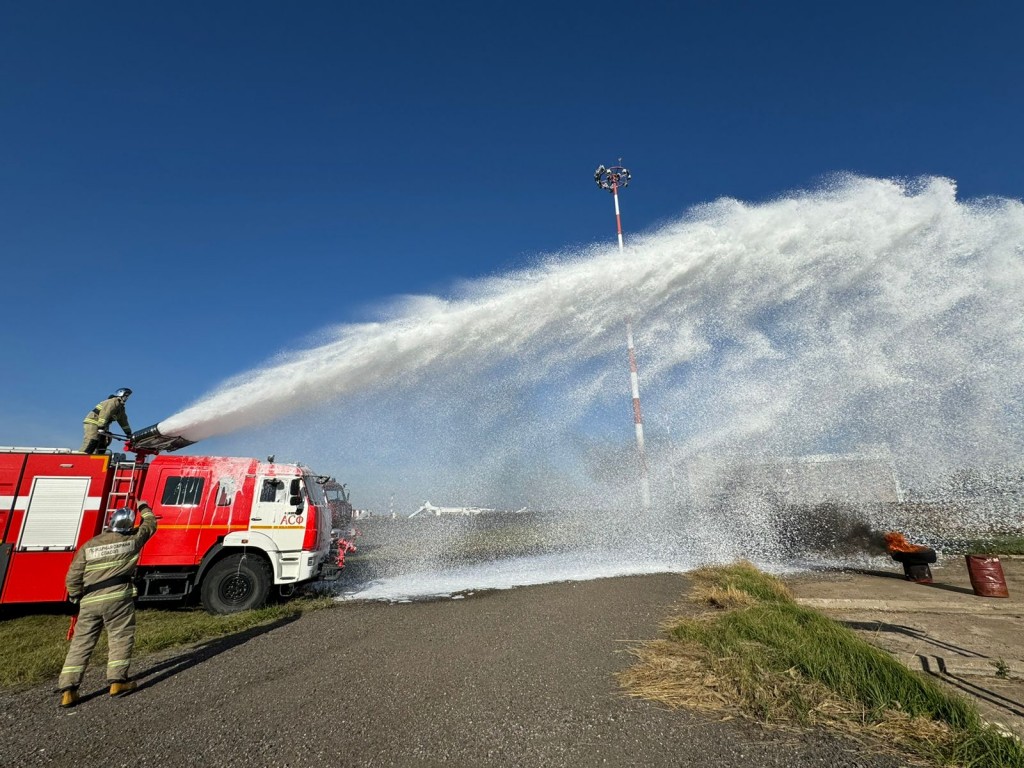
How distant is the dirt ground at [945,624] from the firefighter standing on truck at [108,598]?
381 inches

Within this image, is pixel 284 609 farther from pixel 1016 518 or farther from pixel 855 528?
pixel 1016 518

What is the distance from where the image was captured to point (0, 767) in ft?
13.7

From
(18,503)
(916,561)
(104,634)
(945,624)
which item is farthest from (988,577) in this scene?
(18,503)

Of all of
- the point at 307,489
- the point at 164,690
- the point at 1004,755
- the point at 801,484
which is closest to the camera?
the point at 1004,755

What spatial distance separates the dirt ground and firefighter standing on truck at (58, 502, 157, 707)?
9.68 meters

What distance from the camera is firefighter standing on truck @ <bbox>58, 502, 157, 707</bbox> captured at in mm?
5699

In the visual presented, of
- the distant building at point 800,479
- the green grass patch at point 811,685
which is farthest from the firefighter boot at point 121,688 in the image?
the distant building at point 800,479

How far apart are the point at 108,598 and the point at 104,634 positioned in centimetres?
493

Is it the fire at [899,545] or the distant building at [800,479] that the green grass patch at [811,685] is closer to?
the fire at [899,545]

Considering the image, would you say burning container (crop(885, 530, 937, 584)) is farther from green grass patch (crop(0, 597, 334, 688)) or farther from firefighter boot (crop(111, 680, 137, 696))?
firefighter boot (crop(111, 680, 137, 696))

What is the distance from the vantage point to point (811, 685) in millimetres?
5105

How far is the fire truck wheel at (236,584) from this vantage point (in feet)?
34.3

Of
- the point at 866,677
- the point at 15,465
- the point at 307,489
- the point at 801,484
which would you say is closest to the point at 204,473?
the point at 307,489

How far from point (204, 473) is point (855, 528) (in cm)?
2397
